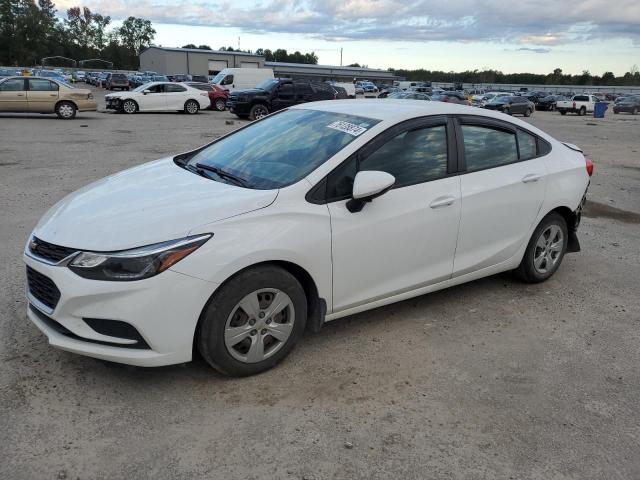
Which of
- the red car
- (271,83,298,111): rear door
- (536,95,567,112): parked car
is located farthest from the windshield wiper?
(536,95,567,112): parked car

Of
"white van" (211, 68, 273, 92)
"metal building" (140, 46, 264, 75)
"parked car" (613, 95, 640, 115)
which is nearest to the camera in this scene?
"white van" (211, 68, 273, 92)

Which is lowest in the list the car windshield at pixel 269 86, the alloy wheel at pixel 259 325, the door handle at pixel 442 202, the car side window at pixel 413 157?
the alloy wheel at pixel 259 325

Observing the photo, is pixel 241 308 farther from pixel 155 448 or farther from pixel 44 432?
pixel 44 432

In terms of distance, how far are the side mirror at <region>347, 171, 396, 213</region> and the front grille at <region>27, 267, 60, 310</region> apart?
1780 millimetres

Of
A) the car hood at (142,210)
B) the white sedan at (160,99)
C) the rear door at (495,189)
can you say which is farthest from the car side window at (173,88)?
the rear door at (495,189)

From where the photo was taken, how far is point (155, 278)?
2906mm

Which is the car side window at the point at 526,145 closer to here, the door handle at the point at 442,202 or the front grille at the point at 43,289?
the door handle at the point at 442,202

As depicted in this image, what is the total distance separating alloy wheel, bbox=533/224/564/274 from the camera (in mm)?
4887

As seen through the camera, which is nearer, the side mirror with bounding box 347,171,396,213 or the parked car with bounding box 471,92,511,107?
the side mirror with bounding box 347,171,396,213

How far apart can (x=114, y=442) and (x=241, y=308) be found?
0.95 metres

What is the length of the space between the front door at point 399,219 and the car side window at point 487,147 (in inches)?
8.1

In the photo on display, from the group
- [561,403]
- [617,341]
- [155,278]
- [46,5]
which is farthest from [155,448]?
[46,5]

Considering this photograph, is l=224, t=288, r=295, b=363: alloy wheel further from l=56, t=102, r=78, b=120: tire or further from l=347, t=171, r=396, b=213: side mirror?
l=56, t=102, r=78, b=120: tire

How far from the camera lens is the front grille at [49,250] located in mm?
3059
